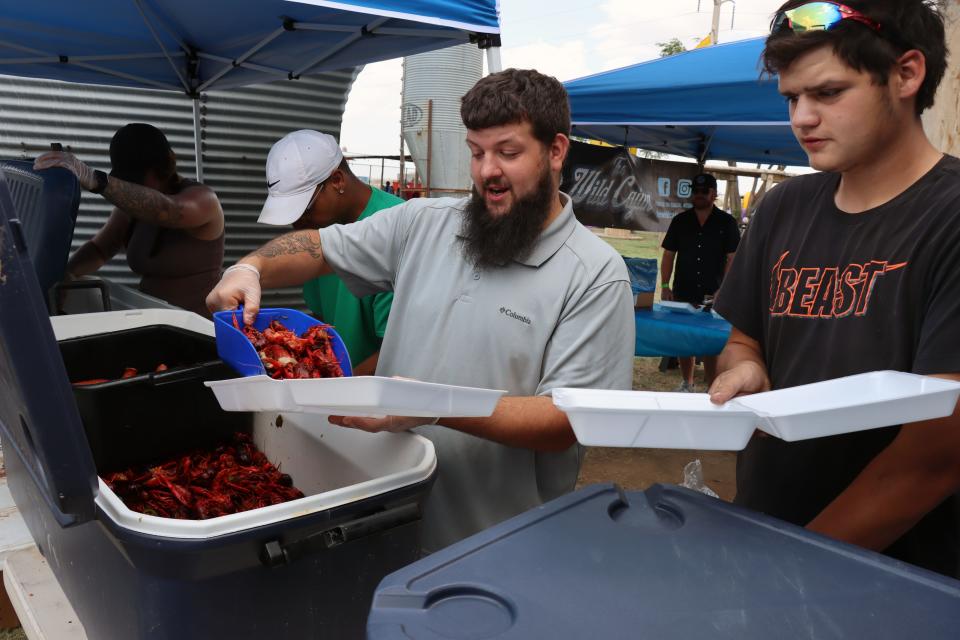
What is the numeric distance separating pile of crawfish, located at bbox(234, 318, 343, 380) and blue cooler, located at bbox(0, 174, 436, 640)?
6.4 inches

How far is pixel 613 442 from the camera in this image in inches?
38.9

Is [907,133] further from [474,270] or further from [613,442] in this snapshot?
[474,270]

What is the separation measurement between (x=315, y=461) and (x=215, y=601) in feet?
2.09

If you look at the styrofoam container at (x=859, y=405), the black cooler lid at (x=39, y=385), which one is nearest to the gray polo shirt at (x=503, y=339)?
the styrofoam container at (x=859, y=405)

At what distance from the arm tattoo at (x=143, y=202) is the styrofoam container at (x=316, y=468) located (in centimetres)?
201

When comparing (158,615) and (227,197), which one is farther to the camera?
(227,197)

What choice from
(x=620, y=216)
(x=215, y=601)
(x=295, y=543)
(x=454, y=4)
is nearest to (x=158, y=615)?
(x=215, y=601)

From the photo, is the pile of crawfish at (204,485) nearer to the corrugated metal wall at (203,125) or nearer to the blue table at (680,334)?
the blue table at (680,334)

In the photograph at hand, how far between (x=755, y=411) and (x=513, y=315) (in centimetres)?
76

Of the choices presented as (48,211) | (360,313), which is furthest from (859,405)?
(48,211)

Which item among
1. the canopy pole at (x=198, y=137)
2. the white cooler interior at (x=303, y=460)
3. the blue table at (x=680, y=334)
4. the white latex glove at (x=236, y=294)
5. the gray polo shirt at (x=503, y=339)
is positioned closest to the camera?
the white cooler interior at (x=303, y=460)

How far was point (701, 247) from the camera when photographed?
6.90 metres

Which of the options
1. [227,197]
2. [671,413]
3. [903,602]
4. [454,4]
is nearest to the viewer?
[903,602]

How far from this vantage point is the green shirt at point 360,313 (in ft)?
7.39
